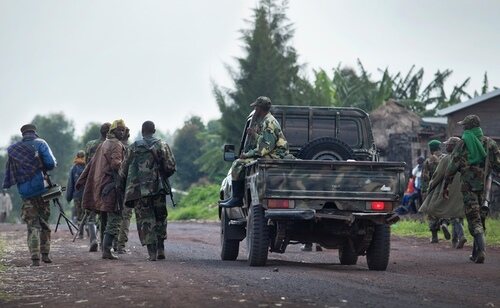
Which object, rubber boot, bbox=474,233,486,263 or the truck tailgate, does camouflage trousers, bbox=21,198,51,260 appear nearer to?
the truck tailgate

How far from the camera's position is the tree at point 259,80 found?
2304 inches

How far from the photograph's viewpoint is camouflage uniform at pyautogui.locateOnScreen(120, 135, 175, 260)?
15.4m

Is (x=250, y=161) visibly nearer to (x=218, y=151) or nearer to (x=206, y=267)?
(x=206, y=267)

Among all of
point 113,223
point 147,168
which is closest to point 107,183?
→ point 113,223

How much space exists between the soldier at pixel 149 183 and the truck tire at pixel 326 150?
2327 mm

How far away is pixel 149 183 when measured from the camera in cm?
1537

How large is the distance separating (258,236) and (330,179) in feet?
3.79

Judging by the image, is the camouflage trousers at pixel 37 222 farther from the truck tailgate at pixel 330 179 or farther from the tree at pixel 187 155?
the tree at pixel 187 155

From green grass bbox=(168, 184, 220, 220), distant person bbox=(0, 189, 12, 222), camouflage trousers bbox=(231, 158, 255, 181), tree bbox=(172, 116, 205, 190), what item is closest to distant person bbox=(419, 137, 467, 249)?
camouflage trousers bbox=(231, 158, 255, 181)

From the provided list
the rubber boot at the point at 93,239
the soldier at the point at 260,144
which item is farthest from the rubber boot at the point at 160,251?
the rubber boot at the point at 93,239

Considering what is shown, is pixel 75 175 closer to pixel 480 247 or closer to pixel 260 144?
pixel 260 144

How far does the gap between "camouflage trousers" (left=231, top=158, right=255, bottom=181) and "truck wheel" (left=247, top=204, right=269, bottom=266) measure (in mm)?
977

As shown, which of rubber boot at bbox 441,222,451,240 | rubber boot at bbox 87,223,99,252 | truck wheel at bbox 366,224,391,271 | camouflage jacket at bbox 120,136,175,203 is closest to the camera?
truck wheel at bbox 366,224,391,271

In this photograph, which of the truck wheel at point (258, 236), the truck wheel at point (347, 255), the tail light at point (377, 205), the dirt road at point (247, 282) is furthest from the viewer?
the truck wheel at point (347, 255)
